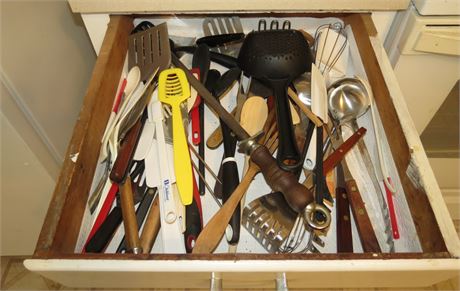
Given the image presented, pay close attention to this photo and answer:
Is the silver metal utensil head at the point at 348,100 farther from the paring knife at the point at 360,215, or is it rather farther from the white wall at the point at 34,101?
the white wall at the point at 34,101

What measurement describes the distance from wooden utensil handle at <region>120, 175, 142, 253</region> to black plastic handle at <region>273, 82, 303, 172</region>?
7.6 inches

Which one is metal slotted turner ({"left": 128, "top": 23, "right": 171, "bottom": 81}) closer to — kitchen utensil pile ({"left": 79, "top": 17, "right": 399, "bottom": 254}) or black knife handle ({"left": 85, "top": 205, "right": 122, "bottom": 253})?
kitchen utensil pile ({"left": 79, "top": 17, "right": 399, "bottom": 254})

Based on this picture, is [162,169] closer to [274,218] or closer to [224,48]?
[274,218]

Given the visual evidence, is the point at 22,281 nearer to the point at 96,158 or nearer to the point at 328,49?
the point at 96,158

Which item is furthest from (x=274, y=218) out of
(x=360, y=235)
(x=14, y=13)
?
(x=14, y=13)

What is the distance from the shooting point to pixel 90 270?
0.39m

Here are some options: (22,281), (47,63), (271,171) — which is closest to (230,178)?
(271,171)

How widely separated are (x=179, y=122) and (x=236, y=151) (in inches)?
4.2

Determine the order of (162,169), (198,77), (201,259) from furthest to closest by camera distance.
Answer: (198,77), (162,169), (201,259)

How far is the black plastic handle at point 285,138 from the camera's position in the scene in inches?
18.5

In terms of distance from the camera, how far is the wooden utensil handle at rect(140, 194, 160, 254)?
18.4 inches

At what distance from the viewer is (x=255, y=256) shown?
0.38m

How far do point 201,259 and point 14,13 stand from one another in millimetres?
474

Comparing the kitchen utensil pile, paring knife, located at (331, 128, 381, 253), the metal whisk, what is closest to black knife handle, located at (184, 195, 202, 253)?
the kitchen utensil pile
